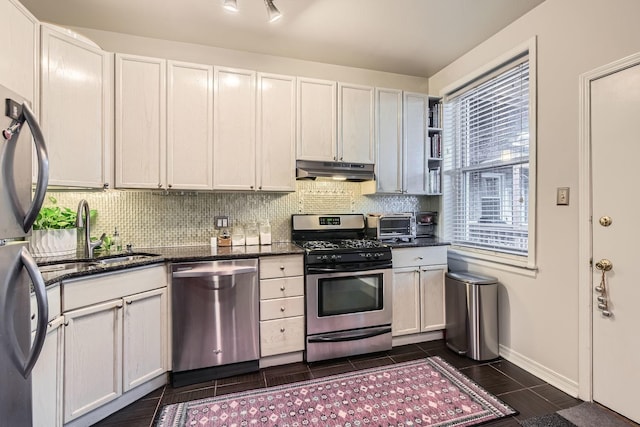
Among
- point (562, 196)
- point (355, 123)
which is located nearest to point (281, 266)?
point (355, 123)

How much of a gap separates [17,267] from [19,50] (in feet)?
5.14

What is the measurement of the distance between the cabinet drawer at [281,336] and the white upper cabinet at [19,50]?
2.18m

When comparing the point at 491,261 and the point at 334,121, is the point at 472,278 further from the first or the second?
the point at 334,121

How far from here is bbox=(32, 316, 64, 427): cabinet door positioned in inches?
56.1

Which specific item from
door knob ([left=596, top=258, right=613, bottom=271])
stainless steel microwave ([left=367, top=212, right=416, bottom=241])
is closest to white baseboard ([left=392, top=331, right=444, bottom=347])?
stainless steel microwave ([left=367, top=212, right=416, bottom=241])

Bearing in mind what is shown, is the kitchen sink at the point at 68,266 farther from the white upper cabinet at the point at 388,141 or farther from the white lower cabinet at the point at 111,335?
the white upper cabinet at the point at 388,141

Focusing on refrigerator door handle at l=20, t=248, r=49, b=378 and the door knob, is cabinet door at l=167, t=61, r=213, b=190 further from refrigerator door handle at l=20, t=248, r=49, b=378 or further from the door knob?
the door knob

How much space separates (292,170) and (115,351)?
1886 millimetres

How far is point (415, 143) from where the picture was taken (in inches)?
127

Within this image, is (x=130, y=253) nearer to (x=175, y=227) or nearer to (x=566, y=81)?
(x=175, y=227)

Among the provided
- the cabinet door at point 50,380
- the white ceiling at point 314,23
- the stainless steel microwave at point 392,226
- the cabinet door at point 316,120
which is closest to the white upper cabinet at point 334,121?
the cabinet door at point 316,120

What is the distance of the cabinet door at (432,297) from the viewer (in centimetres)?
289

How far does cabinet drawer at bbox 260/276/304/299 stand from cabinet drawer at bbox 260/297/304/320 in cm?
4

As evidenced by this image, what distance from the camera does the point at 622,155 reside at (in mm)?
1798
